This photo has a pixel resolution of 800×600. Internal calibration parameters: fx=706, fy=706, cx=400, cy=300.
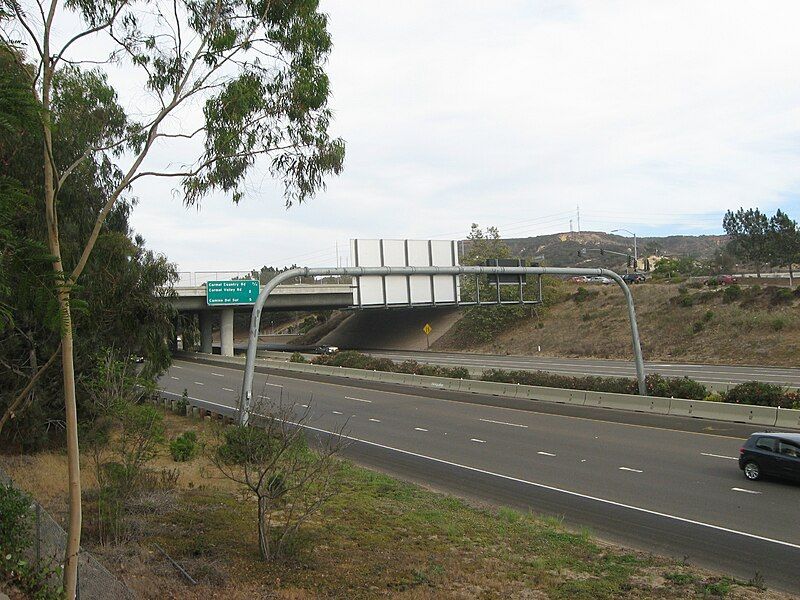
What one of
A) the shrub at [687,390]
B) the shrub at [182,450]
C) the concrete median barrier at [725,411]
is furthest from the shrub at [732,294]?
the shrub at [182,450]

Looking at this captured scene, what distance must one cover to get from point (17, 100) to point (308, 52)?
7.60 m

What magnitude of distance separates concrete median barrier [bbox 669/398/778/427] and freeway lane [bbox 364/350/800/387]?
230 inches

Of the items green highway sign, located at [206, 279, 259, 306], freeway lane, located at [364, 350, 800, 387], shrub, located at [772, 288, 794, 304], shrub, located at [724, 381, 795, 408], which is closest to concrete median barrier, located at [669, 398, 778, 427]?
shrub, located at [724, 381, 795, 408]

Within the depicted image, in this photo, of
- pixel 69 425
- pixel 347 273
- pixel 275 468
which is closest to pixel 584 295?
pixel 347 273

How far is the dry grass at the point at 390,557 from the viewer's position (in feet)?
32.9

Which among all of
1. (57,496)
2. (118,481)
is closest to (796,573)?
(118,481)

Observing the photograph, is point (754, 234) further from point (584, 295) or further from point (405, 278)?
point (405, 278)

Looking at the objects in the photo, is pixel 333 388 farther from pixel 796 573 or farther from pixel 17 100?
pixel 17 100

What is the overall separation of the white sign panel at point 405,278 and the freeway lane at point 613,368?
1361cm

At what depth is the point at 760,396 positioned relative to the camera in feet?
82.0

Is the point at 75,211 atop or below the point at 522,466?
atop

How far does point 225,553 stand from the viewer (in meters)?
11.5

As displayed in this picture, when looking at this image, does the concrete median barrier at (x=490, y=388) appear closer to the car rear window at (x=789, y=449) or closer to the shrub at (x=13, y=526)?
the car rear window at (x=789, y=449)

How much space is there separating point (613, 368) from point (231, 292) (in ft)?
96.2
